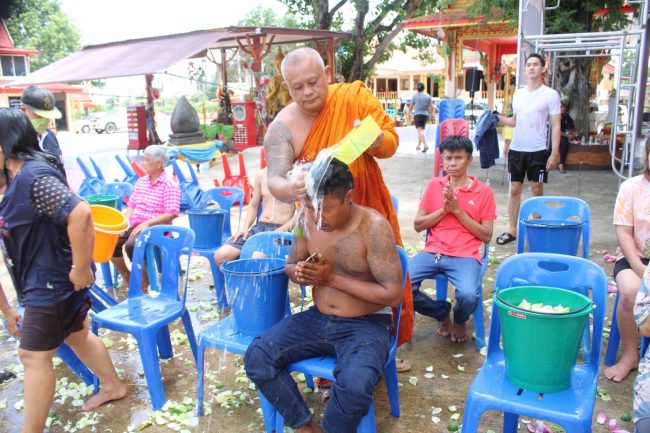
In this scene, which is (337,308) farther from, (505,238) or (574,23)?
(574,23)

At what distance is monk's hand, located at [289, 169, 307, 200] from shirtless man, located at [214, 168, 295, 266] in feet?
4.65

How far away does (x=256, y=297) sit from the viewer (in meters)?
2.53

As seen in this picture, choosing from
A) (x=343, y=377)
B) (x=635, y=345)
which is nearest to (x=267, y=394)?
(x=343, y=377)

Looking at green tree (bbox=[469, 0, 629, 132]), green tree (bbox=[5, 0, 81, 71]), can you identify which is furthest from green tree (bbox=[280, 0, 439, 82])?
green tree (bbox=[5, 0, 81, 71])

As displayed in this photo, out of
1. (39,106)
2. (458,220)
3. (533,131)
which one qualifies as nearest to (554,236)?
(458,220)

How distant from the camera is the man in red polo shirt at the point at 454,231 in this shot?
3262mm

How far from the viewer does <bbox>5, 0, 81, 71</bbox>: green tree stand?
36.9m

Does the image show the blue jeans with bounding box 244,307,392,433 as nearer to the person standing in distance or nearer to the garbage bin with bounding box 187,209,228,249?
the garbage bin with bounding box 187,209,228,249

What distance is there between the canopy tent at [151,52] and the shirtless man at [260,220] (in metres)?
5.11

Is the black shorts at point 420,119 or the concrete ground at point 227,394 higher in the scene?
the black shorts at point 420,119

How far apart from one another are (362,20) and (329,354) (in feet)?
47.7

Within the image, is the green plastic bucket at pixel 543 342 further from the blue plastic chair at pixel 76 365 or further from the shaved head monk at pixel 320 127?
the blue plastic chair at pixel 76 365

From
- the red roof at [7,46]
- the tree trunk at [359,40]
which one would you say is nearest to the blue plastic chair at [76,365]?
the tree trunk at [359,40]

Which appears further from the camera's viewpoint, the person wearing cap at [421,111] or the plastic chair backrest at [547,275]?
the person wearing cap at [421,111]
